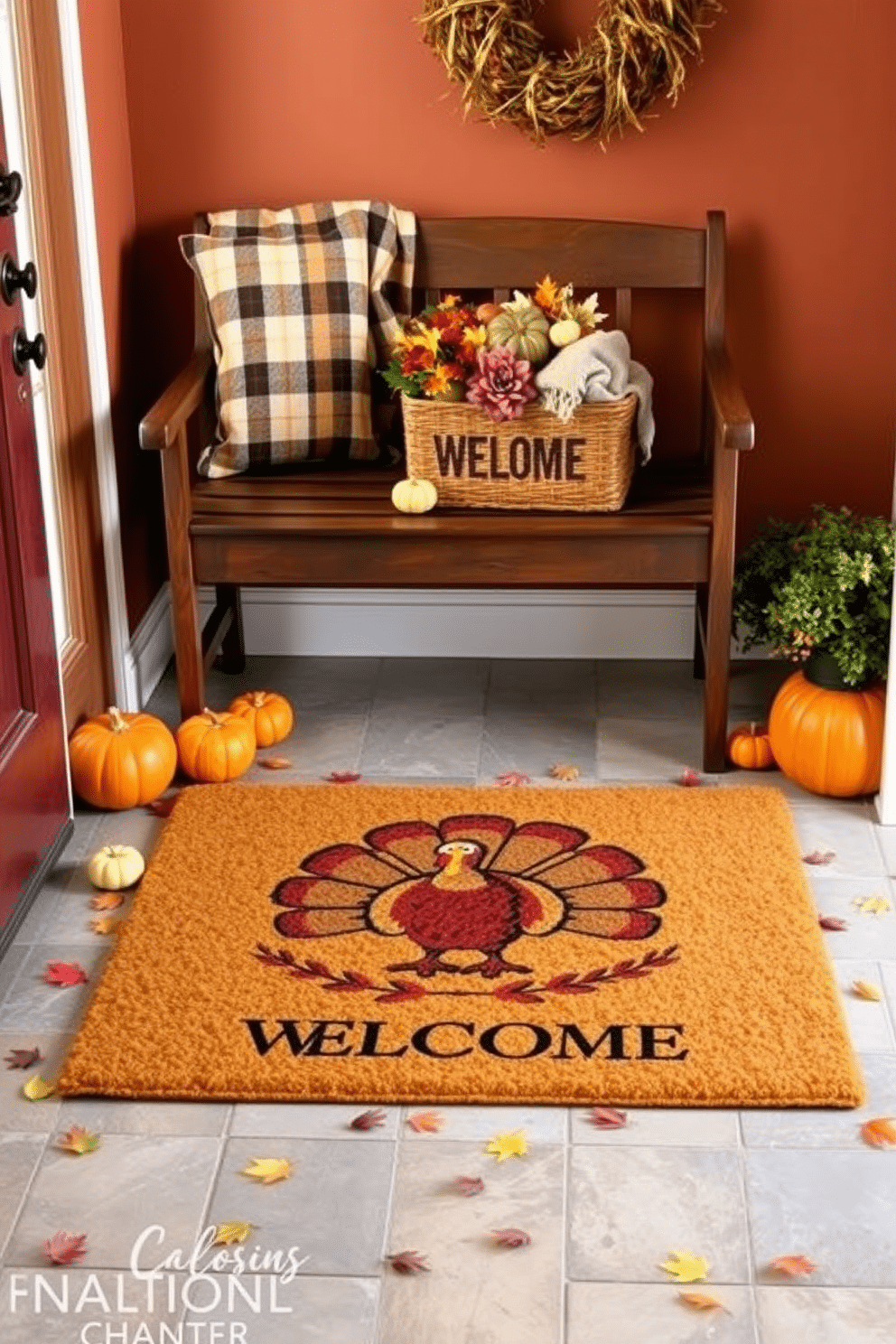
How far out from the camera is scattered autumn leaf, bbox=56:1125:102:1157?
2.79 meters

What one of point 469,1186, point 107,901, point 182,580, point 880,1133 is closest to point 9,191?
point 182,580

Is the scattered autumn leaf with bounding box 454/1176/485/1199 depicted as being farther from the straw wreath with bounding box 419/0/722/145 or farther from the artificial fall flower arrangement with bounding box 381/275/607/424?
the straw wreath with bounding box 419/0/722/145

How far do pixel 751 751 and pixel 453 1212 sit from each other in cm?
151

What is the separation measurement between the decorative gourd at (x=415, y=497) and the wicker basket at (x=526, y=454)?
0.10ft

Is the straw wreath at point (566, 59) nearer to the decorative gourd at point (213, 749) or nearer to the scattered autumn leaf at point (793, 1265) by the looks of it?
the decorative gourd at point (213, 749)

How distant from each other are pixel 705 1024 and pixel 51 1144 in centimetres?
98

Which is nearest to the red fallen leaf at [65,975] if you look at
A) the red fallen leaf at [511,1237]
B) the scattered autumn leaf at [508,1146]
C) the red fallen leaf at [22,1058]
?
the red fallen leaf at [22,1058]

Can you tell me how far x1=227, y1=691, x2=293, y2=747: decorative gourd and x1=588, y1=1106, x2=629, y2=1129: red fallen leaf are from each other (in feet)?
4.58

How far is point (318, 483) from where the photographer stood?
4070 millimetres

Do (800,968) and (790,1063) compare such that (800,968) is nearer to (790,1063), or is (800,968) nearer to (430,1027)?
(790,1063)

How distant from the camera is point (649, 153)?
4.14 meters

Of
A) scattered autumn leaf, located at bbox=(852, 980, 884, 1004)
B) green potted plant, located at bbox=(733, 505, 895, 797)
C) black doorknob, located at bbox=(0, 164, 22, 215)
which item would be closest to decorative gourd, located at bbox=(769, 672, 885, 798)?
green potted plant, located at bbox=(733, 505, 895, 797)

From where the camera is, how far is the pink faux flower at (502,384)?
12.2 feet

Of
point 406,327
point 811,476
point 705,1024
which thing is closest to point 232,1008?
point 705,1024
